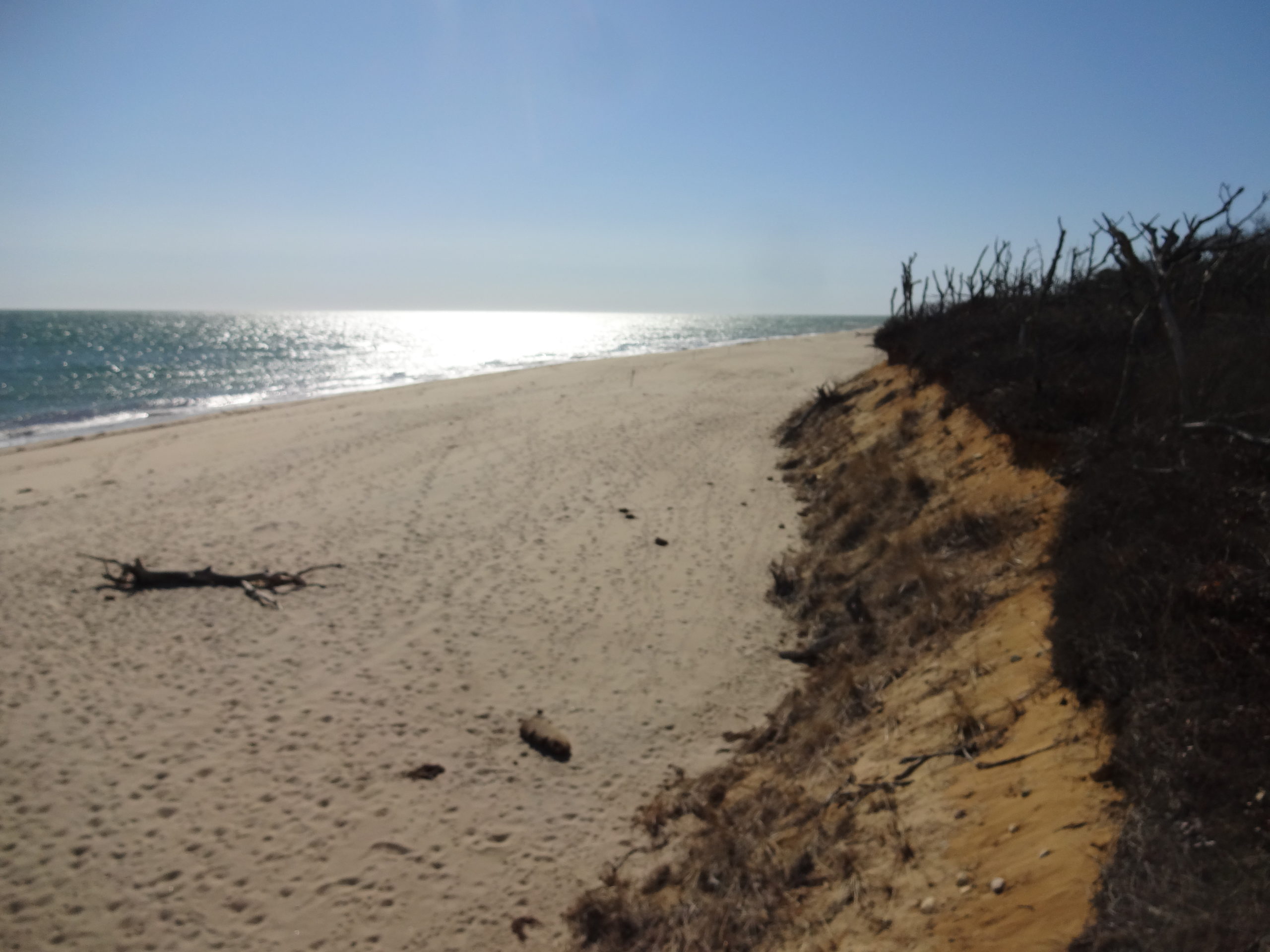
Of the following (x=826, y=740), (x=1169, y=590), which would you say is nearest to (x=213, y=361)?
(x=826, y=740)

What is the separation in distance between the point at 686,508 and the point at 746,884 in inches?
409

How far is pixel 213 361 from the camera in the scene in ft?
184

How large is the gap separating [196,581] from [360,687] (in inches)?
165

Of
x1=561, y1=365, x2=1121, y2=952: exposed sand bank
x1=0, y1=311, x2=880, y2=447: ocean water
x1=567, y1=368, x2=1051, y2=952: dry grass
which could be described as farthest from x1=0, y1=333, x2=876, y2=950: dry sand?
x1=0, y1=311, x2=880, y2=447: ocean water

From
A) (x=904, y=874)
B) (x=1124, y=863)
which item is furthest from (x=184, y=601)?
(x=1124, y=863)

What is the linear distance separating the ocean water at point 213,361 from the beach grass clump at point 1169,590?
1196 inches

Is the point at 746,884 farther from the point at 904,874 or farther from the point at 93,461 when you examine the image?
the point at 93,461

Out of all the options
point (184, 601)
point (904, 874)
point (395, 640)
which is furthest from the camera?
point (184, 601)

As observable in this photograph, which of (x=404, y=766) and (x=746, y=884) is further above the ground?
(x=746, y=884)

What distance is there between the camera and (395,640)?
31.5 feet

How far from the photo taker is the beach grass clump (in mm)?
2775

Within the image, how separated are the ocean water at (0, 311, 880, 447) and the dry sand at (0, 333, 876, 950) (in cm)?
1779

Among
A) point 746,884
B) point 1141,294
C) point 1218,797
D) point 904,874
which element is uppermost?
point 1141,294

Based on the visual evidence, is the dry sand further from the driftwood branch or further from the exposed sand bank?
the exposed sand bank
